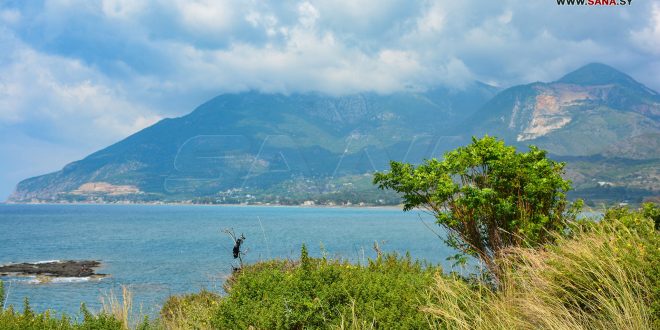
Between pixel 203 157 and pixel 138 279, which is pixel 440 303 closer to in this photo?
pixel 138 279

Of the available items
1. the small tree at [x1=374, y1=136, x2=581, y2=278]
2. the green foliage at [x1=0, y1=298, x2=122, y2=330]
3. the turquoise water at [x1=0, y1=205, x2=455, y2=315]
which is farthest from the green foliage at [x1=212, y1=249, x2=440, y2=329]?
the turquoise water at [x1=0, y1=205, x2=455, y2=315]

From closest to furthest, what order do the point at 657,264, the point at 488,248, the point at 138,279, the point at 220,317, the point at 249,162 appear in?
the point at 657,264
the point at 220,317
the point at 488,248
the point at 138,279
the point at 249,162

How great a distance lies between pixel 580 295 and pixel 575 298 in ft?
0.47

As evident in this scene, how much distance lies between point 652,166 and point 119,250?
5421 inches

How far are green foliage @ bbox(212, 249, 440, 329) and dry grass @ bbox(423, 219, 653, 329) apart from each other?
37 cm

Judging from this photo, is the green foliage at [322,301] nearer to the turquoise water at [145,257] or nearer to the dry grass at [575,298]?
the dry grass at [575,298]

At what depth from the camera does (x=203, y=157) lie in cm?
16300

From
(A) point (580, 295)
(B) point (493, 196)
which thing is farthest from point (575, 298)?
(B) point (493, 196)

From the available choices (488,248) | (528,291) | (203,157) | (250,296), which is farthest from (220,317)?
(203,157)

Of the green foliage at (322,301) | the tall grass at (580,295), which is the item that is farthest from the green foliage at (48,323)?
the tall grass at (580,295)

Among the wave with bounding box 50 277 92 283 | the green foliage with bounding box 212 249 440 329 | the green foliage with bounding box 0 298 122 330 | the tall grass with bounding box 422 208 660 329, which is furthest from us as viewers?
the wave with bounding box 50 277 92 283

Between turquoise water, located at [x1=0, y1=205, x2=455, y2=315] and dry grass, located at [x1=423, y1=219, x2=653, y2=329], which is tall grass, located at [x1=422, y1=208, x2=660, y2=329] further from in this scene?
turquoise water, located at [x1=0, y1=205, x2=455, y2=315]

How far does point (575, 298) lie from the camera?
5914 mm

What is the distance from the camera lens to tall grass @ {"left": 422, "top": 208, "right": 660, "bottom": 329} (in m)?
5.39
